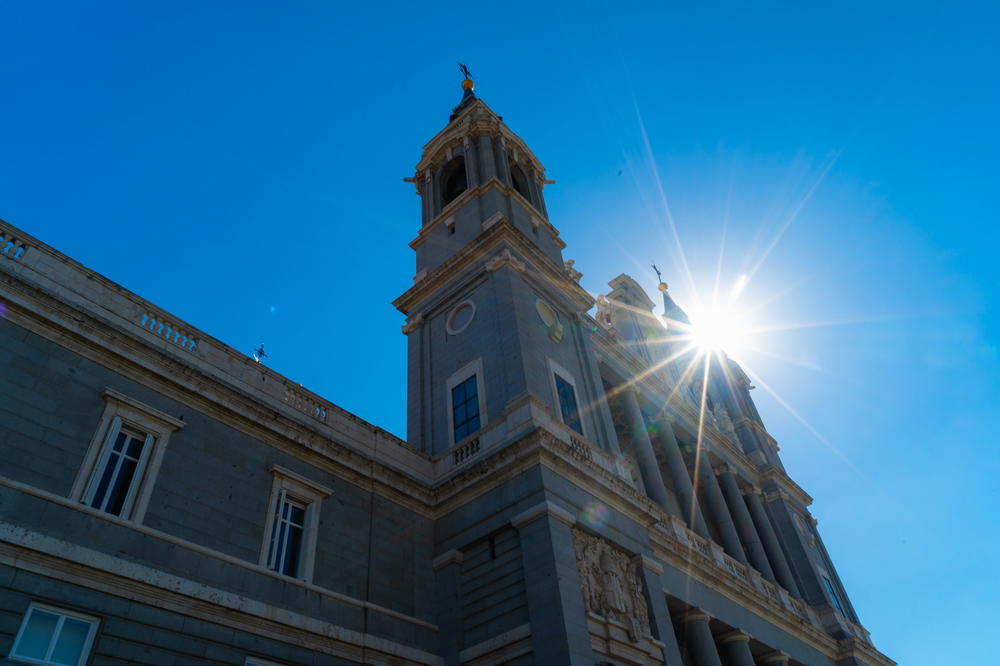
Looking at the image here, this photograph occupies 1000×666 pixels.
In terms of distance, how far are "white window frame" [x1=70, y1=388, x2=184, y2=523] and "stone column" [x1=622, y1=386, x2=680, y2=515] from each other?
18226 mm

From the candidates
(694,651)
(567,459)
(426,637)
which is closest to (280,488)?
(426,637)

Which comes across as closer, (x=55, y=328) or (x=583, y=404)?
(x=55, y=328)

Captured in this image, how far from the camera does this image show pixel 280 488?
55.5ft

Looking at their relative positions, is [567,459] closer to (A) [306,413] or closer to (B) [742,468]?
(A) [306,413]

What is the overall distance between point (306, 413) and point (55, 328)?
6503 mm

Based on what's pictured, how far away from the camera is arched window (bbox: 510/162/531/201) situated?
3247 cm

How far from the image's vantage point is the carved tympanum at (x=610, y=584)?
17281mm

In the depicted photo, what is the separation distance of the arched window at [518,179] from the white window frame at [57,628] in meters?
24.6

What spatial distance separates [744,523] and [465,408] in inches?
735

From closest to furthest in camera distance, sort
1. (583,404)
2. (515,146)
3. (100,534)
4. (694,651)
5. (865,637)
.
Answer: (100,534), (694,651), (583,404), (515,146), (865,637)

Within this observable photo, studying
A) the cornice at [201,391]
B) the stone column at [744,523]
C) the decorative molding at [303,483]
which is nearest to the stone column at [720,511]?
the stone column at [744,523]

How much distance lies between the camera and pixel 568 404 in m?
23.0

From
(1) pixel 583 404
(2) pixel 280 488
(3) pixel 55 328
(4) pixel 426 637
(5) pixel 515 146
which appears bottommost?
(4) pixel 426 637

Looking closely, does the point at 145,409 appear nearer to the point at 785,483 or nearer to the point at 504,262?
the point at 504,262
